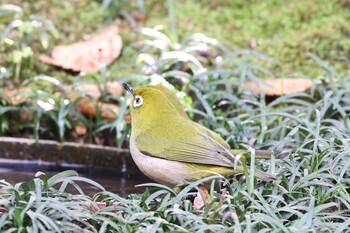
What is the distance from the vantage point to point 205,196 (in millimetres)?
4664

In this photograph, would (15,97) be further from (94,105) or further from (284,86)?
(284,86)

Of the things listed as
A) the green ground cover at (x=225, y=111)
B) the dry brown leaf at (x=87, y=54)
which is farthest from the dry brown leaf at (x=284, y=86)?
the dry brown leaf at (x=87, y=54)

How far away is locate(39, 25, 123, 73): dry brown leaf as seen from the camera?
7.83 metres

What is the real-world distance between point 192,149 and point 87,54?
314cm

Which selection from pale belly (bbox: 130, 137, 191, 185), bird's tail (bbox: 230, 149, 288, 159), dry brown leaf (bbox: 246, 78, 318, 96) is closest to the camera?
bird's tail (bbox: 230, 149, 288, 159)

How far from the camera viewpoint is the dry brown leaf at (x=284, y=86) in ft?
23.5

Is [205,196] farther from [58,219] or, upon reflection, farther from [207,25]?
[207,25]

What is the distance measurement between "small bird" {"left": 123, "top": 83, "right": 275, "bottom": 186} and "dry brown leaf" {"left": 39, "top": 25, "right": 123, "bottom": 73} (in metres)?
2.29

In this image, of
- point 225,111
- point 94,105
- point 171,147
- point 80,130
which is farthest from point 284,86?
point 171,147

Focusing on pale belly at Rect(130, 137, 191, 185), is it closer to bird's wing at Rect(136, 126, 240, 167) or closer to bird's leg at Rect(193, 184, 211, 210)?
bird's wing at Rect(136, 126, 240, 167)

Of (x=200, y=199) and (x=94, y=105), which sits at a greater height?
(x=94, y=105)

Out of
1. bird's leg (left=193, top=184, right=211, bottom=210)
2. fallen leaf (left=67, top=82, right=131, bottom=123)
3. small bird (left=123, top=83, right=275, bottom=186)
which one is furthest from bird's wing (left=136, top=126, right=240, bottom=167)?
fallen leaf (left=67, top=82, right=131, bottom=123)

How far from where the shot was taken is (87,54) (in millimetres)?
7965

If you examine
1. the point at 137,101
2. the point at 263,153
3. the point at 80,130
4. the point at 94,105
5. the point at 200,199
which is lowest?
the point at 80,130
